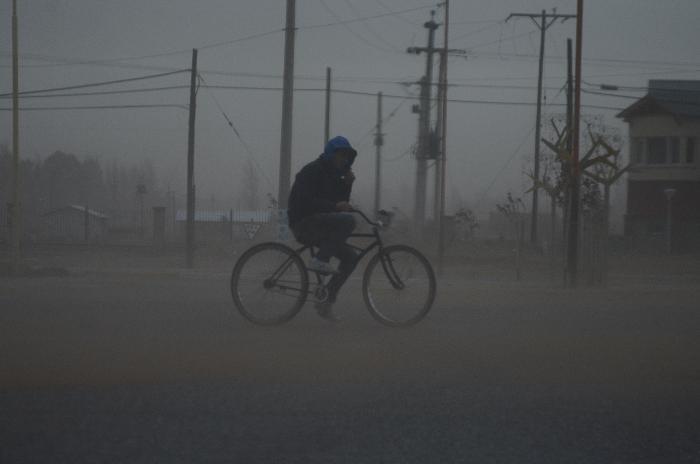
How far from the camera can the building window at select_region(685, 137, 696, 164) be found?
36688mm

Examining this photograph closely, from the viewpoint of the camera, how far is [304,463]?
3.11 meters

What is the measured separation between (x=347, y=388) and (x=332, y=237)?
2272mm

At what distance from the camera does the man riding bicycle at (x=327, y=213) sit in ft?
20.9

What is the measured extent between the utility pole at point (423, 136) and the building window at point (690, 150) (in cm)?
1277

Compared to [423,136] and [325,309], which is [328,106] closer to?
[423,136]

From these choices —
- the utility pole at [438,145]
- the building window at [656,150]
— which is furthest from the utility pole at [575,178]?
the building window at [656,150]

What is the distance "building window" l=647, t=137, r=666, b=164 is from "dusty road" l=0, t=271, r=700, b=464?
3274cm

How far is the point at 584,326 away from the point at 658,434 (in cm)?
312

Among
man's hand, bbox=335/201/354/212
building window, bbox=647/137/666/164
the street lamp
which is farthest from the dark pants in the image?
building window, bbox=647/137/666/164

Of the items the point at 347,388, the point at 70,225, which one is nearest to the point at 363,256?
the point at 347,388

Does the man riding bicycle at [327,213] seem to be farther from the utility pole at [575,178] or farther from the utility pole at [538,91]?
the utility pole at [538,91]

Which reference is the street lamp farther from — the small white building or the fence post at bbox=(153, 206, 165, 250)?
the small white building

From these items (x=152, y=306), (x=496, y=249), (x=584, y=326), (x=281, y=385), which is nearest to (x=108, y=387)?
(x=281, y=385)

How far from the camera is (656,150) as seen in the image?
37625mm
